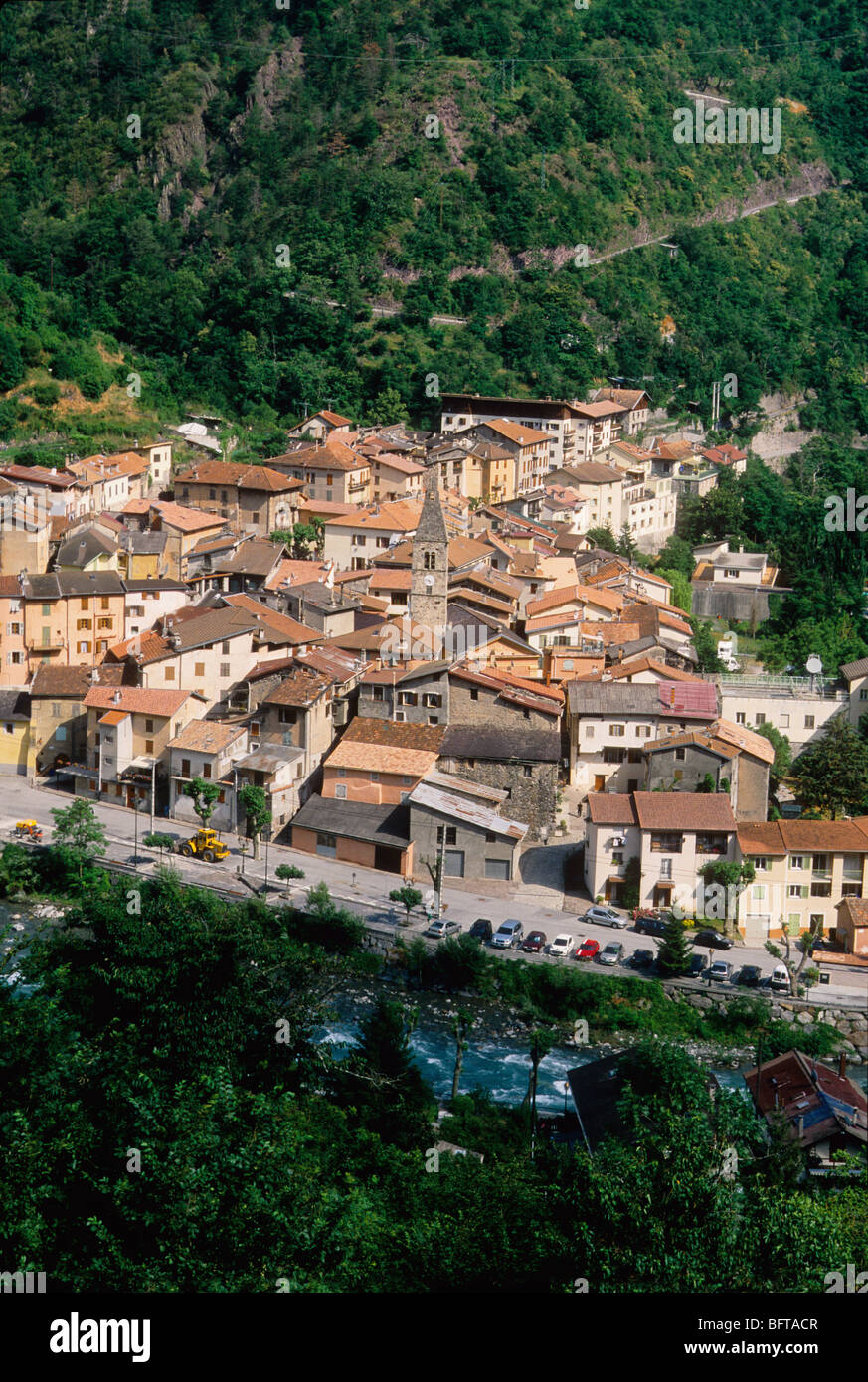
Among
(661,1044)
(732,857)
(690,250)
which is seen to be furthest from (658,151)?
(661,1044)

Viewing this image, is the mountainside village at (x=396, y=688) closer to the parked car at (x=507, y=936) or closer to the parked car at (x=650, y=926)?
the parked car at (x=650, y=926)

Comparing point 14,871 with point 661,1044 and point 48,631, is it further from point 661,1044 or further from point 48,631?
point 661,1044

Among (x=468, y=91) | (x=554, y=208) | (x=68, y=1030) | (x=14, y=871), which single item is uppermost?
(x=468, y=91)

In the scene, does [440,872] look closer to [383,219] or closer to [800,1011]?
[800,1011]

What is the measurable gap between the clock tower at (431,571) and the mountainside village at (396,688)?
0.03 m

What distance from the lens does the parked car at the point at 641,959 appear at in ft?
60.0

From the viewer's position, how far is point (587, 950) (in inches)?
725

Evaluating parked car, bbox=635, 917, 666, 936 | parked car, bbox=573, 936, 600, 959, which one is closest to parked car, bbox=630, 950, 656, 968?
parked car, bbox=573, 936, 600, 959

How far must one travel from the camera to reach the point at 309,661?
2275cm

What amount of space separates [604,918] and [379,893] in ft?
8.64

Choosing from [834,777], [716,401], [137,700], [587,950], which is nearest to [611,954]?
[587,950]

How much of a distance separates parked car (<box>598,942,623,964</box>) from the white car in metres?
0.34

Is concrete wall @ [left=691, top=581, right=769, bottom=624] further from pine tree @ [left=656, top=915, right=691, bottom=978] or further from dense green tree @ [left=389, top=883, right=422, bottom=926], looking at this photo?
pine tree @ [left=656, top=915, right=691, bottom=978]

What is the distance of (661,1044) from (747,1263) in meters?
6.93
